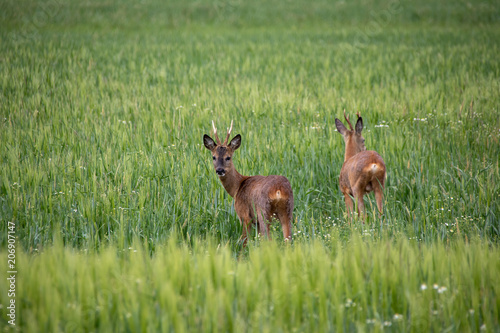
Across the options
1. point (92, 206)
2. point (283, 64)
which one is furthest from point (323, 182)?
point (283, 64)

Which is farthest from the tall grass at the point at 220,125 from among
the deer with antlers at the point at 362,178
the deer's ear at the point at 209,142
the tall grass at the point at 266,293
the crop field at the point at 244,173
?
the tall grass at the point at 266,293

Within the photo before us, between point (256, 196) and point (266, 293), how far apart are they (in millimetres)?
1985

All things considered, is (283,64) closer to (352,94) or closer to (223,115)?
(352,94)

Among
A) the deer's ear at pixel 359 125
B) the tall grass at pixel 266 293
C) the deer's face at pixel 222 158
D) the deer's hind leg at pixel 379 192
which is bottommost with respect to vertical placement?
the tall grass at pixel 266 293

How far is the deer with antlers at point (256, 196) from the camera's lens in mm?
4625

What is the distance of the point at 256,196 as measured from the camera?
4.76 meters

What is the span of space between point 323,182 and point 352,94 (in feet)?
14.3

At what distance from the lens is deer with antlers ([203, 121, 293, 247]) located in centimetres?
462

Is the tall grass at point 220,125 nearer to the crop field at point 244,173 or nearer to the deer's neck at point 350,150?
the crop field at point 244,173

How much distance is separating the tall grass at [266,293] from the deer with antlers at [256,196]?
4.50 feet

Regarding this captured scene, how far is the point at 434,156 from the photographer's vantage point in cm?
628

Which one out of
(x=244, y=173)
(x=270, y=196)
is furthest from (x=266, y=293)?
(x=244, y=173)

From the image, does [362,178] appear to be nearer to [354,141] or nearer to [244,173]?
[354,141]

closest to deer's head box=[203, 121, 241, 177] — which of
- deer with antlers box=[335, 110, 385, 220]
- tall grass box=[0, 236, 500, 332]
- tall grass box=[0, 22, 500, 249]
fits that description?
tall grass box=[0, 22, 500, 249]
